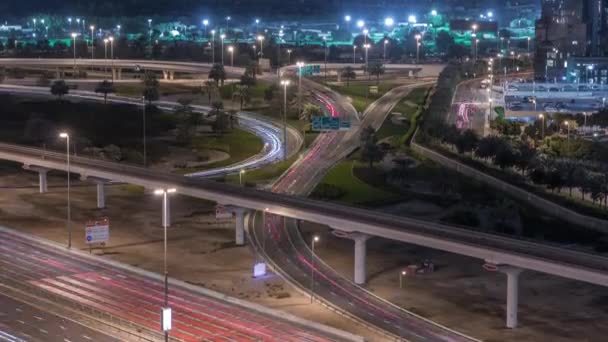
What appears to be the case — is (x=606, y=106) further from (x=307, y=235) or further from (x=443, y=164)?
(x=307, y=235)

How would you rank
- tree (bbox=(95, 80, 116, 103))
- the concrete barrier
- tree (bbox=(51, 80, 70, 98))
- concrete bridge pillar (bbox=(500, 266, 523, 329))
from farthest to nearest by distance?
tree (bbox=(95, 80, 116, 103)) → tree (bbox=(51, 80, 70, 98)) → the concrete barrier → concrete bridge pillar (bbox=(500, 266, 523, 329))

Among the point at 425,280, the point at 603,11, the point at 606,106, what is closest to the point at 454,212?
the point at 425,280

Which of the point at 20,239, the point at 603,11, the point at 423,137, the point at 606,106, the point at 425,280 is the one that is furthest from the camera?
the point at 603,11

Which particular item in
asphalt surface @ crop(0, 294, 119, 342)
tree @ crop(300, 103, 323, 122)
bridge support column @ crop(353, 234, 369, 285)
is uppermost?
tree @ crop(300, 103, 323, 122)

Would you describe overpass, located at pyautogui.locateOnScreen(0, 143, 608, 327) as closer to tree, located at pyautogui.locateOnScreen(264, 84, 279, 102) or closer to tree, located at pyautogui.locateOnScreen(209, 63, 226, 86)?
tree, located at pyautogui.locateOnScreen(264, 84, 279, 102)

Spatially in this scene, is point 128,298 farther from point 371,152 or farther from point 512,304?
point 371,152

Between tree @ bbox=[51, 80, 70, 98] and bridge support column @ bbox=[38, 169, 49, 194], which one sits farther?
tree @ bbox=[51, 80, 70, 98]

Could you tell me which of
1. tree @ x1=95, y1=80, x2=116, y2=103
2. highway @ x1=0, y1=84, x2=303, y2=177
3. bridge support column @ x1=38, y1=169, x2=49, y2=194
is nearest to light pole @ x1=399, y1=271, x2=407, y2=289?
highway @ x1=0, y1=84, x2=303, y2=177
